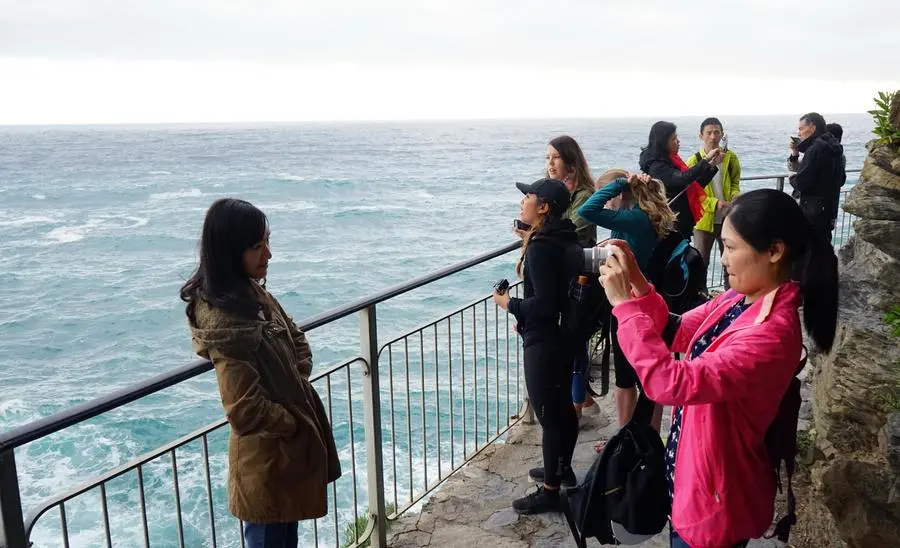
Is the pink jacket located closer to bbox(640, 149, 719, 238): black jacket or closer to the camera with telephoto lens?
the camera with telephoto lens

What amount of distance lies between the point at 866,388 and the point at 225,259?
2.97 meters

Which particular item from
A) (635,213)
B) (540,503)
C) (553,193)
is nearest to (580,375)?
(540,503)

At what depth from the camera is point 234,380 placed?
2.19 m

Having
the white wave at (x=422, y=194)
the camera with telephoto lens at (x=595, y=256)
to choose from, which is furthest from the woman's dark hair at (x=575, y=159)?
the white wave at (x=422, y=194)

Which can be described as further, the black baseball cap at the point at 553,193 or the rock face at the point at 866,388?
the black baseball cap at the point at 553,193

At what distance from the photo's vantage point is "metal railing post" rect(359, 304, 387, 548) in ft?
10.3

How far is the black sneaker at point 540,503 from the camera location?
3.66 m

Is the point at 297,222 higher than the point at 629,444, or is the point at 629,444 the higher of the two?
the point at 629,444

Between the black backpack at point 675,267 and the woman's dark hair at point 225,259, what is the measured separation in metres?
2.17

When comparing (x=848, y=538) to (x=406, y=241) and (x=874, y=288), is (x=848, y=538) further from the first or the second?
(x=406, y=241)

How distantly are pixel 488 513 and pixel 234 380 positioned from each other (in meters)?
2.05

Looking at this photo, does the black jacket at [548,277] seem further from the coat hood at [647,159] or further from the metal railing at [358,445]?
the coat hood at [647,159]

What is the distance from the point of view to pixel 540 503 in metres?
3.67

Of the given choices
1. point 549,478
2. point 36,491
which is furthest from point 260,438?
point 36,491
